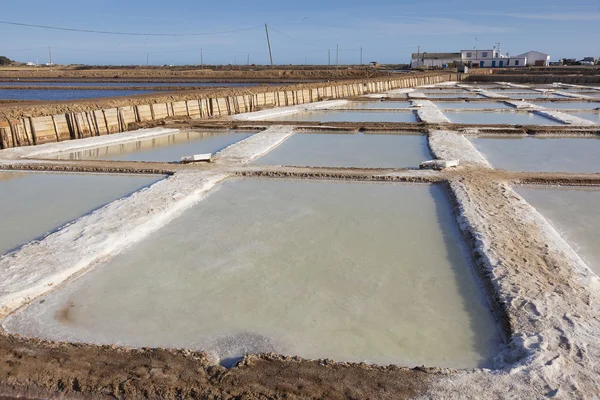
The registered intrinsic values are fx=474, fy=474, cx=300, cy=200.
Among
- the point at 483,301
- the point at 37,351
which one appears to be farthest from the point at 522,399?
the point at 37,351

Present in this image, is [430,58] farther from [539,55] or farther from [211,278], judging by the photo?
[211,278]

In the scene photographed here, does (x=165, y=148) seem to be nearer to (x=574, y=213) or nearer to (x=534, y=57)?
(x=574, y=213)

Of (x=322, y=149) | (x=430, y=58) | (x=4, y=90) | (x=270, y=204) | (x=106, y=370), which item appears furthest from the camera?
(x=430, y=58)

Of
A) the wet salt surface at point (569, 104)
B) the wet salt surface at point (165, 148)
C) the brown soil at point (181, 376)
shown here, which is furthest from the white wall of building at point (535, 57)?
the brown soil at point (181, 376)

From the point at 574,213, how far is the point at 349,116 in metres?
9.49

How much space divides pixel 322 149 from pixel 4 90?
24219mm

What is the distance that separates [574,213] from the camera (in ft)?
17.3

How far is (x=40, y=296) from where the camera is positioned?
3.41m

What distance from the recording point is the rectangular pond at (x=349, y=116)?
13.5 m

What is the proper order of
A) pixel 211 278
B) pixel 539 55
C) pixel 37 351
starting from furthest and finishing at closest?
1. pixel 539 55
2. pixel 211 278
3. pixel 37 351

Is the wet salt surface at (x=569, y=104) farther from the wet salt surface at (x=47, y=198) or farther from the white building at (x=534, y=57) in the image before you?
the white building at (x=534, y=57)

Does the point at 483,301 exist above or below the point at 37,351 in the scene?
below

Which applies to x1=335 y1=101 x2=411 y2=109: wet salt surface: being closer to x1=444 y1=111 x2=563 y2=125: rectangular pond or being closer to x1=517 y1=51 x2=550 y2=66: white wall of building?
x1=444 y1=111 x2=563 y2=125: rectangular pond

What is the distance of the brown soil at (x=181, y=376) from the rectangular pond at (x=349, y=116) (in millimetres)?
11161
